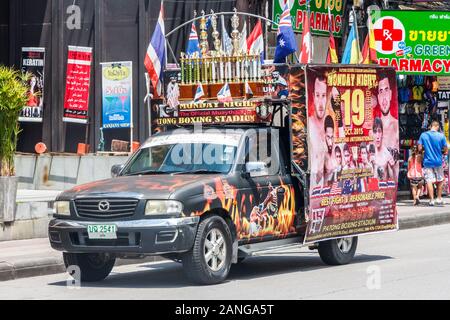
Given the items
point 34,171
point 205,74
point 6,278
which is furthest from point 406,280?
point 34,171

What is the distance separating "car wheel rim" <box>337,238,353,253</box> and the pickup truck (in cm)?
103

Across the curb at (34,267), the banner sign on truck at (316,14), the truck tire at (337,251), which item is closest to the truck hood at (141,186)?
the curb at (34,267)

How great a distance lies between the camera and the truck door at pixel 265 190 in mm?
12859

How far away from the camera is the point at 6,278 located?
1325 cm

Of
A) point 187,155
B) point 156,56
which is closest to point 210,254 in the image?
point 187,155

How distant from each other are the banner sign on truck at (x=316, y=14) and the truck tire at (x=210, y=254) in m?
11.3

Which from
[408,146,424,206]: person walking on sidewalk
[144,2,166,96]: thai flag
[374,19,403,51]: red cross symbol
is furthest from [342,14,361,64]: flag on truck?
[408,146,424,206]: person walking on sidewalk

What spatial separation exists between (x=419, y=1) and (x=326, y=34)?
219 centimetres

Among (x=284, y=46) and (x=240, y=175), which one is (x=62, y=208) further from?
(x=284, y=46)

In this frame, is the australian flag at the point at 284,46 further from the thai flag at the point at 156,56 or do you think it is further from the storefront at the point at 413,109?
the storefront at the point at 413,109

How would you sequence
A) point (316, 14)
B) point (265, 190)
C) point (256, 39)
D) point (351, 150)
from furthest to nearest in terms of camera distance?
point (316, 14) → point (256, 39) → point (351, 150) → point (265, 190)

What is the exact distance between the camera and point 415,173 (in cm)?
2392

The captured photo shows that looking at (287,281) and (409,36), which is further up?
(409,36)

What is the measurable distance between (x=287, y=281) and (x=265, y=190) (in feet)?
3.68
